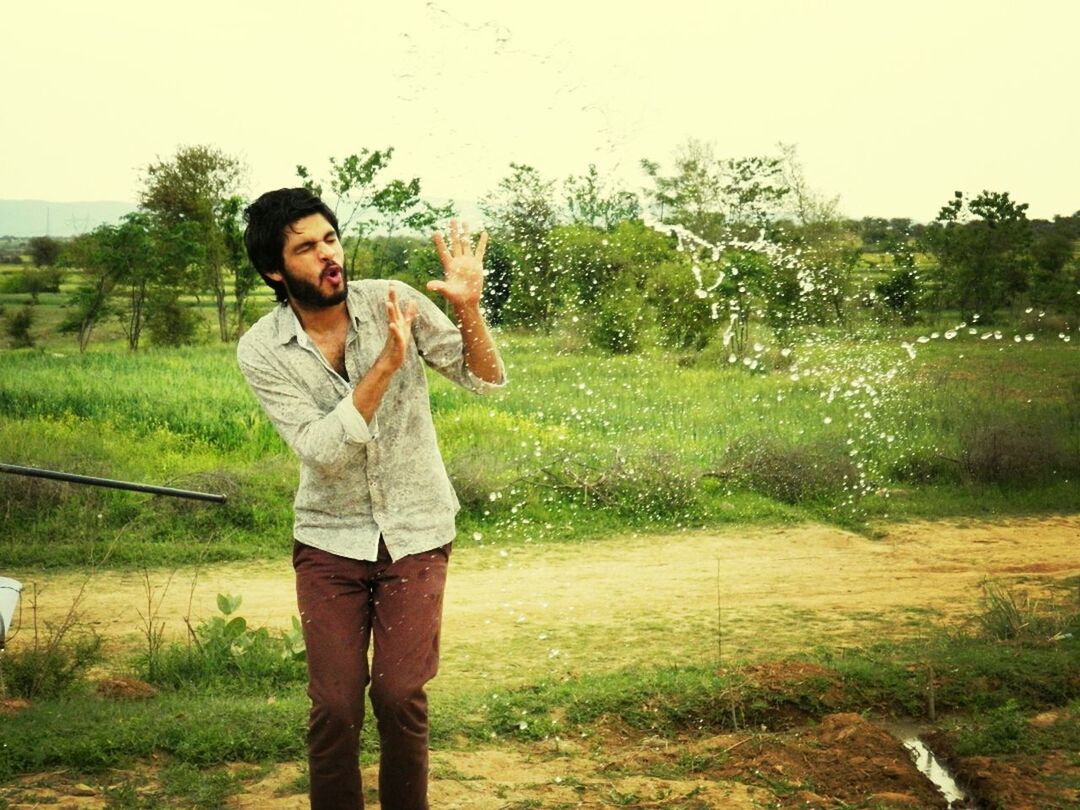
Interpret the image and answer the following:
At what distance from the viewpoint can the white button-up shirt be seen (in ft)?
8.25

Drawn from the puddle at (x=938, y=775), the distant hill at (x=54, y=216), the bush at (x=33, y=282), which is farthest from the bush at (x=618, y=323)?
the puddle at (x=938, y=775)

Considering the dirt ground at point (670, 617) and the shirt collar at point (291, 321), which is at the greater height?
the shirt collar at point (291, 321)

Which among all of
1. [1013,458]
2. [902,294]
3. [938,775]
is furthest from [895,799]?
[902,294]

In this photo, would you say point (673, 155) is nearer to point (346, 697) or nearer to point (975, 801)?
point (975, 801)

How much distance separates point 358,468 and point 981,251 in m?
7.02

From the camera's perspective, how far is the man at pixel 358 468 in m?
2.44

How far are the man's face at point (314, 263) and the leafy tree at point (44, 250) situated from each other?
6435 mm

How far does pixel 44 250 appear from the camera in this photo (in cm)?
836

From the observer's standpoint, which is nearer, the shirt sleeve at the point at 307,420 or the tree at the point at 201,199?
the shirt sleeve at the point at 307,420

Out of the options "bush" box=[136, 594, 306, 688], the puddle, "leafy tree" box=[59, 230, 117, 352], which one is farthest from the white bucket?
"leafy tree" box=[59, 230, 117, 352]

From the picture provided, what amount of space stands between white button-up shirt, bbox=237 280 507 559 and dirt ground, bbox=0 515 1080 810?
1034 millimetres

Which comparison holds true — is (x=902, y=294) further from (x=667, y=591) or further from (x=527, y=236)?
(x=667, y=591)

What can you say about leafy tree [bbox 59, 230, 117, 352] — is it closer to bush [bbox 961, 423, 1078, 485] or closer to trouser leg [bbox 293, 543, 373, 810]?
bush [bbox 961, 423, 1078, 485]

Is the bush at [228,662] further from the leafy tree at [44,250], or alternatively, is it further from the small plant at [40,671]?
the leafy tree at [44,250]
